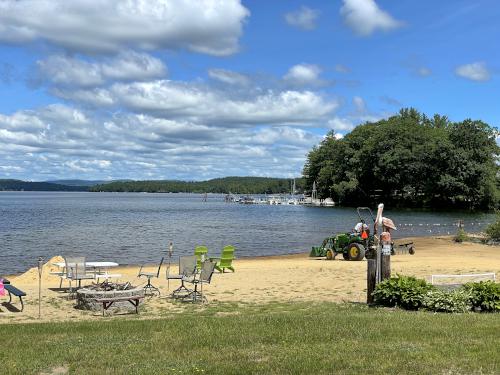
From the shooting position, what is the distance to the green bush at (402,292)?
10.1 metres

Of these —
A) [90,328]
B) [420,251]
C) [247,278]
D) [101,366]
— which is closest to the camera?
[101,366]

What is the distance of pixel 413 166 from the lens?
8769cm

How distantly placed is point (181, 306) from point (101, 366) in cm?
600

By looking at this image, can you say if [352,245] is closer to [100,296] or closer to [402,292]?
[402,292]

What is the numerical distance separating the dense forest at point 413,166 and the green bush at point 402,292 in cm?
7525

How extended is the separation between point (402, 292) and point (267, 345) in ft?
14.2

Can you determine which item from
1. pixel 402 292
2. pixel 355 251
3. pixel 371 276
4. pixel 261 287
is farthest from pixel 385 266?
pixel 355 251

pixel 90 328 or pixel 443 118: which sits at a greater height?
pixel 443 118

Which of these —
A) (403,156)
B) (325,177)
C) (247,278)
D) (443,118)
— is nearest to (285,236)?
(247,278)

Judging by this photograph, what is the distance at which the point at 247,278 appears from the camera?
1708 cm

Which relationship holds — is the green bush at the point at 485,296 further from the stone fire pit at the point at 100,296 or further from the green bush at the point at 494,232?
the green bush at the point at 494,232

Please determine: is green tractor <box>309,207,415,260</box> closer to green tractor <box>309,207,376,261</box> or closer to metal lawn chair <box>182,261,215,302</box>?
green tractor <box>309,207,376,261</box>

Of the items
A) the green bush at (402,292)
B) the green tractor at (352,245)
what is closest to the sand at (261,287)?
the green tractor at (352,245)

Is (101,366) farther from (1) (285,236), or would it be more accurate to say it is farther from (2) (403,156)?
(2) (403,156)
